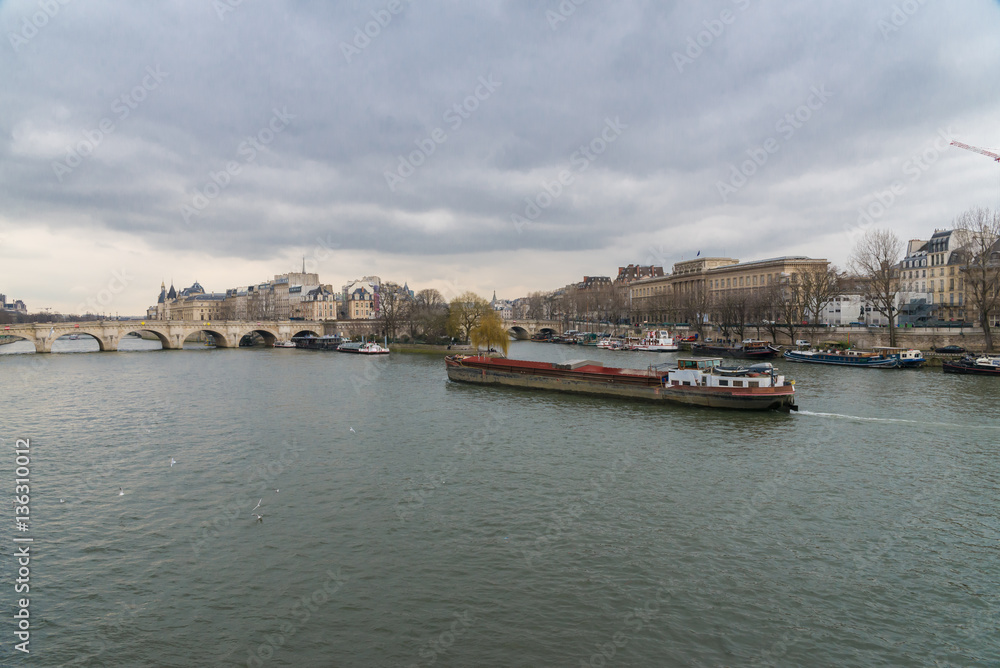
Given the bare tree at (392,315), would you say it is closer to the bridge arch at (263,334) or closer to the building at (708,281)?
the bridge arch at (263,334)

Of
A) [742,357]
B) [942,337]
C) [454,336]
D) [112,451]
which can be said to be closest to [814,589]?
[112,451]

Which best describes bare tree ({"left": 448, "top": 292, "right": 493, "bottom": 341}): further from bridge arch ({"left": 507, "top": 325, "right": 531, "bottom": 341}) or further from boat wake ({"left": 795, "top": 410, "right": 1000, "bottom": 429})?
boat wake ({"left": 795, "top": 410, "right": 1000, "bottom": 429})

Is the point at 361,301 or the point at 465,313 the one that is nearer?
the point at 465,313

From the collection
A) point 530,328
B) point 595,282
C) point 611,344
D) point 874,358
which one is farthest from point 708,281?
point 874,358

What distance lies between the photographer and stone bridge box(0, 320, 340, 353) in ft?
238

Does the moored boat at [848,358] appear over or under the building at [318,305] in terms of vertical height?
under

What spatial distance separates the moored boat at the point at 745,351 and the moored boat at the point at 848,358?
209cm

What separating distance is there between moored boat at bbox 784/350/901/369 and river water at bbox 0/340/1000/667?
2295cm

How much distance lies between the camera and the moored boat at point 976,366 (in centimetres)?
4094

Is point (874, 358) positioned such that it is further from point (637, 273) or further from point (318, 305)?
point (318, 305)

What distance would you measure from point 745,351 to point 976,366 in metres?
21.4

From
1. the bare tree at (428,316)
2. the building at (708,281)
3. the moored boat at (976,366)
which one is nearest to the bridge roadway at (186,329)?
the bare tree at (428,316)

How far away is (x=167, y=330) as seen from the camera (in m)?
85.1

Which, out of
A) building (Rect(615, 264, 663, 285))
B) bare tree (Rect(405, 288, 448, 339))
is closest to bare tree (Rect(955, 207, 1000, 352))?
bare tree (Rect(405, 288, 448, 339))
